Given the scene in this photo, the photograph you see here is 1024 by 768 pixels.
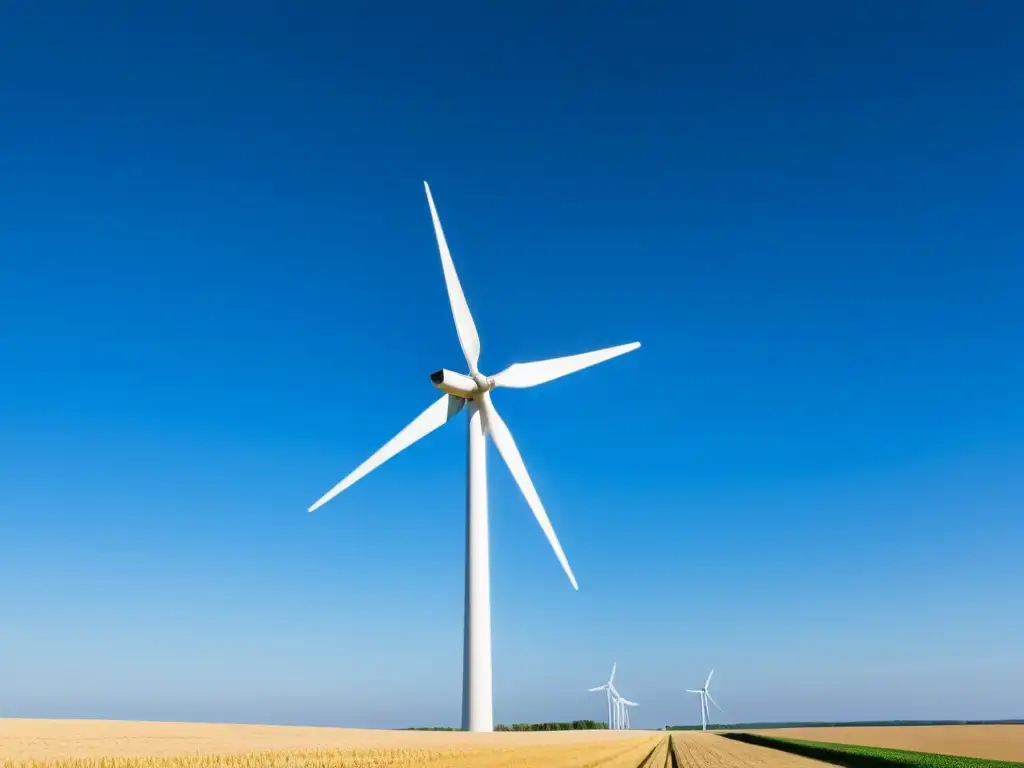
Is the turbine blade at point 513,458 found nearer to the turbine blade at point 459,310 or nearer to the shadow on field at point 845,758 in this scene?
the turbine blade at point 459,310

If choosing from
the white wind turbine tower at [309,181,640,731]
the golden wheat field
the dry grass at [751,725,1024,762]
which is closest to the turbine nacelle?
the white wind turbine tower at [309,181,640,731]

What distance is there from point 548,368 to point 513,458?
7.29m

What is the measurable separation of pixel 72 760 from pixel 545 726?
297 ft

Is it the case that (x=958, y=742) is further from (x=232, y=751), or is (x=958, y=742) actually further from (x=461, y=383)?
(x=232, y=751)

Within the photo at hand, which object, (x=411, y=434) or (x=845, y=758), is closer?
(x=845, y=758)

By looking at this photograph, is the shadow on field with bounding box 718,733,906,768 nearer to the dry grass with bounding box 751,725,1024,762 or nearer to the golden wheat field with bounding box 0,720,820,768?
the golden wheat field with bounding box 0,720,820,768

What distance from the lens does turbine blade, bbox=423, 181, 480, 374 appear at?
5122cm

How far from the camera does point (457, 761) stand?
25359mm

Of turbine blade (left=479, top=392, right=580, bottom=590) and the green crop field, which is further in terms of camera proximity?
turbine blade (left=479, top=392, right=580, bottom=590)

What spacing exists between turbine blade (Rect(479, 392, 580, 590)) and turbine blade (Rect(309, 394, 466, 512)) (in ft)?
6.60

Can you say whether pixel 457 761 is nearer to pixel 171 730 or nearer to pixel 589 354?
pixel 171 730

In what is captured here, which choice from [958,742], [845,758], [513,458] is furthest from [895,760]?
[958,742]

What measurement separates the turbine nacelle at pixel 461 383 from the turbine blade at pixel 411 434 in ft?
3.10

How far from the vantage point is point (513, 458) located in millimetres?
49469
